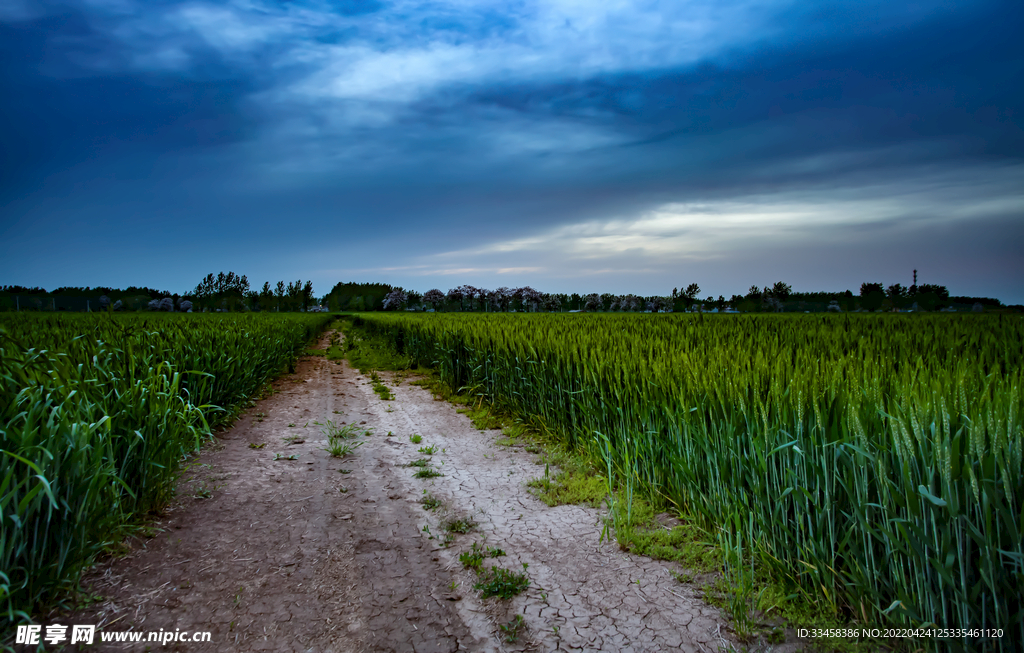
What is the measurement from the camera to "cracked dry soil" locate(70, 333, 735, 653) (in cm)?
250

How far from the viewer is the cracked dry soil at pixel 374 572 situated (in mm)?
2502

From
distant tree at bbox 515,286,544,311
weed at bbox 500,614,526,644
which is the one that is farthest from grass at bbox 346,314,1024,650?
distant tree at bbox 515,286,544,311

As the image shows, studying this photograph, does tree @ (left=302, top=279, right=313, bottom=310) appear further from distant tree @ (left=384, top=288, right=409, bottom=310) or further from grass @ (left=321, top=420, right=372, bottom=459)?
grass @ (left=321, top=420, right=372, bottom=459)

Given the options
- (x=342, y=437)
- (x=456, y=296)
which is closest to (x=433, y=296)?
(x=456, y=296)

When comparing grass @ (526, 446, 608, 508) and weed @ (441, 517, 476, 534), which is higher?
grass @ (526, 446, 608, 508)

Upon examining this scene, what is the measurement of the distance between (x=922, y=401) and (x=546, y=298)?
8204 cm

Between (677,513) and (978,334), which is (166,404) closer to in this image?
(677,513)

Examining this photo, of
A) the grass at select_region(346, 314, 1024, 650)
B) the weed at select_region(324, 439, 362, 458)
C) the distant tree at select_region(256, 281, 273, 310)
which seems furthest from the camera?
the distant tree at select_region(256, 281, 273, 310)

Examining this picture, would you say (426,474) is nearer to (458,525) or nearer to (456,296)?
(458,525)

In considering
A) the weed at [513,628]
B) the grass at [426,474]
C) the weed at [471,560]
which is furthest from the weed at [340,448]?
the weed at [513,628]

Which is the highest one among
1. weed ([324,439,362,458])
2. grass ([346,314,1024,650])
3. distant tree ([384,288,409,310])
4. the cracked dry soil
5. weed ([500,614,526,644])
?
distant tree ([384,288,409,310])

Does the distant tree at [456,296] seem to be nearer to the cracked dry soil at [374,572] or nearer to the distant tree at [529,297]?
the distant tree at [529,297]

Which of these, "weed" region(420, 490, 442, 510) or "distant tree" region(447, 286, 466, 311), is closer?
"weed" region(420, 490, 442, 510)

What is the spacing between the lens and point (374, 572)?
3.11 metres
